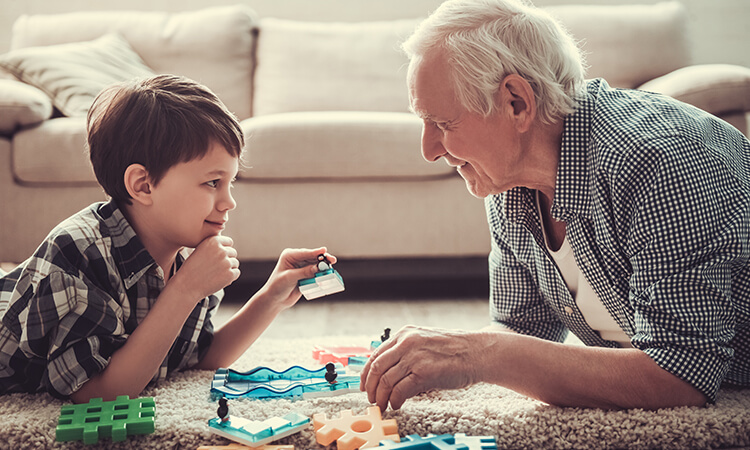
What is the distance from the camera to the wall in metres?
3.58

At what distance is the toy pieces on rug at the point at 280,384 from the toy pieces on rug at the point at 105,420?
0.54ft

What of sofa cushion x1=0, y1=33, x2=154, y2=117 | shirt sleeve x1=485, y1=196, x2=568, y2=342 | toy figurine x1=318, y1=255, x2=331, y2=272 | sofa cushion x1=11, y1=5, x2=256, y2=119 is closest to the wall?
sofa cushion x1=11, y1=5, x2=256, y2=119

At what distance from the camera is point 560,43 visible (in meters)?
1.17

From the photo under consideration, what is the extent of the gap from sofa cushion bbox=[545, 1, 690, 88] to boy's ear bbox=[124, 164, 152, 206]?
2.18 m

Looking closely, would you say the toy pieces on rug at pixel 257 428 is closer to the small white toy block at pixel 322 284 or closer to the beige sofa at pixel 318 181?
the small white toy block at pixel 322 284

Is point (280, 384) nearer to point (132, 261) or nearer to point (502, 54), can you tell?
point (132, 261)

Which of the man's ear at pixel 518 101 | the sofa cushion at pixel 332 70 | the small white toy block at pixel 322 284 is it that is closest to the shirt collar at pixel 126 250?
the small white toy block at pixel 322 284

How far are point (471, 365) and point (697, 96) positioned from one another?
1.70m

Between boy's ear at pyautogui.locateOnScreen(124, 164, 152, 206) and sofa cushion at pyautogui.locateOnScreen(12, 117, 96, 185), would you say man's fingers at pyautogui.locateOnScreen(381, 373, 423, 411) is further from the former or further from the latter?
sofa cushion at pyautogui.locateOnScreen(12, 117, 96, 185)

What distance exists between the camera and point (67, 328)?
1126 mm

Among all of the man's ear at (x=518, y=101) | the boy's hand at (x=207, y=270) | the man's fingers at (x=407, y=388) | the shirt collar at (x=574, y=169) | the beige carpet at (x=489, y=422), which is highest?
the man's ear at (x=518, y=101)

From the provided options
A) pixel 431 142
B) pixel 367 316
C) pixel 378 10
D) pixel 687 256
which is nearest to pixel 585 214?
pixel 687 256

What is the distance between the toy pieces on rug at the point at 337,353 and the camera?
1.45 meters

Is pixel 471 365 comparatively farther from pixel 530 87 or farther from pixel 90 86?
pixel 90 86
